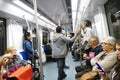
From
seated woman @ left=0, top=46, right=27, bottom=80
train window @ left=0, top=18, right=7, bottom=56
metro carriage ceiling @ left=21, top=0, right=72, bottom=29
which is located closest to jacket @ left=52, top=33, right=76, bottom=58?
seated woman @ left=0, top=46, right=27, bottom=80

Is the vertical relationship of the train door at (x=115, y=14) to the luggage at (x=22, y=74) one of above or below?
above

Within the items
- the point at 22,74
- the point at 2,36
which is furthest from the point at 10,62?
the point at 2,36

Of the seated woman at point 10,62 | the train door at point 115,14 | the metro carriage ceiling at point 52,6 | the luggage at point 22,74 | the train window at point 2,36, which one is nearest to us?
the seated woman at point 10,62

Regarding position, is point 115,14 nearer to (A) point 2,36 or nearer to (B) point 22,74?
(B) point 22,74

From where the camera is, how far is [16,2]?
472 centimetres

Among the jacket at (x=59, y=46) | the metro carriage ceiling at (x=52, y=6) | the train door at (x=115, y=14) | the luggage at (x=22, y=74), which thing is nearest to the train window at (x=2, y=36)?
the metro carriage ceiling at (x=52, y=6)

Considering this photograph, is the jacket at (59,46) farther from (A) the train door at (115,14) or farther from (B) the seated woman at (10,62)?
(A) the train door at (115,14)

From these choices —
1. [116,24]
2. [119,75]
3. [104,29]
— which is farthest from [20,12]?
[119,75]

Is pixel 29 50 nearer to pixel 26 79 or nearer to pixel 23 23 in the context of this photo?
pixel 23 23

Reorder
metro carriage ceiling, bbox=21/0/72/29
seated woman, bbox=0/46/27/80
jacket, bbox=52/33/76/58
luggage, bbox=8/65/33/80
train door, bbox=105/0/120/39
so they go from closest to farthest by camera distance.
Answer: seated woman, bbox=0/46/27/80 → luggage, bbox=8/65/33/80 → train door, bbox=105/0/120/39 → jacket, bbox=52/33/76/58 → metro carriage ceiling, bbox=21/0/72/29

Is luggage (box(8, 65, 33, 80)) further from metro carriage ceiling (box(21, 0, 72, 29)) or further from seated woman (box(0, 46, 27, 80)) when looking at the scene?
metro carriage ceiling (box(21, 0, 72, 29))

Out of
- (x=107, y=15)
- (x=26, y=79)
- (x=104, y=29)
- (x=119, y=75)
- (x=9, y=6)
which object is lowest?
(x=26, y=79)

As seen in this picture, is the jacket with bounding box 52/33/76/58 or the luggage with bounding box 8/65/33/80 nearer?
the luggage with bounding box 8/65/33/80

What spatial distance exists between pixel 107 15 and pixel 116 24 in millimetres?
672
